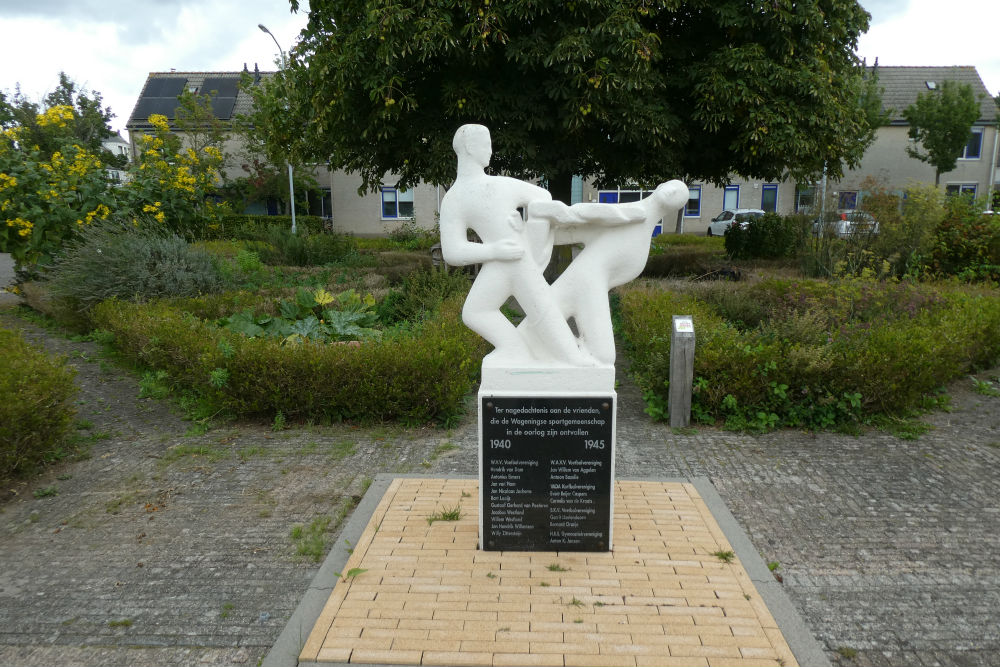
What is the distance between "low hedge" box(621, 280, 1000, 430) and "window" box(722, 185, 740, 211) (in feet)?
83.3

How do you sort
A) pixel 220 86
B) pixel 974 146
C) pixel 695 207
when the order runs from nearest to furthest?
pixel 974 146, pixel 220 86, pixel 695 207

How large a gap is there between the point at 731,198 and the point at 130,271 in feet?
95.0

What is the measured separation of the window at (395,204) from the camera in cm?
3147

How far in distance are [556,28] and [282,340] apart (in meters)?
5.67

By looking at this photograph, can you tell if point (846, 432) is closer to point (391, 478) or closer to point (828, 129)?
point (391, 478)

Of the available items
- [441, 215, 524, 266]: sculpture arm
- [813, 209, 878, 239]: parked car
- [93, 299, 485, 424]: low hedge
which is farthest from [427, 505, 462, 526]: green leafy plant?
[813, 209, 878, 239]: parked car

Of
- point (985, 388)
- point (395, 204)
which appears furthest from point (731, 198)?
point (985, 388)

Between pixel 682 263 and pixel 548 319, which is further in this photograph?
pixel 682 263

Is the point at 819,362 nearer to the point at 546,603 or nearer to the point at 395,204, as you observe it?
the point at 546,603

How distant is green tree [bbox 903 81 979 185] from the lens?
2681 cm

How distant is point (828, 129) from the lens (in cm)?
1046

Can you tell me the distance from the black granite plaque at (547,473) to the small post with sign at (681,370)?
A: 253 centimetres

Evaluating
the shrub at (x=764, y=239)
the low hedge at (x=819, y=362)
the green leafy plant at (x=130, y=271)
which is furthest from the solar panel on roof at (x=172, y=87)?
the low hedge at (x=819, y=362)

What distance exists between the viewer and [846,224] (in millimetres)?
12203
